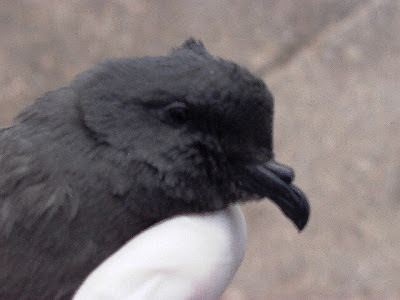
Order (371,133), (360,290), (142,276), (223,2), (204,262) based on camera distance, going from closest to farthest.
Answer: (142,276), (204,262), (360,290), (371,133), (223,2)

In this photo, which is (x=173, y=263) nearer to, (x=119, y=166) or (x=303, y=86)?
(x=119, y=166)

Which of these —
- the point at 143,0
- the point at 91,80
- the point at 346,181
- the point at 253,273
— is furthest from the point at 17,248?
the point at 143,0

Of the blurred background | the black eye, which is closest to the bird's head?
the black eye

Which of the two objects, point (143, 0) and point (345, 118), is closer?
point (345, 118)

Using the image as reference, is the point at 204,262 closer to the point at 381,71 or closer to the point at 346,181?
the point at 346,181

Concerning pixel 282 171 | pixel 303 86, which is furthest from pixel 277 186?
pixel 303 86

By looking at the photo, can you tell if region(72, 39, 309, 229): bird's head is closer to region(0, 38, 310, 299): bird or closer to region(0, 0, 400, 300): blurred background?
region(0, 38, 310, 299): bird
